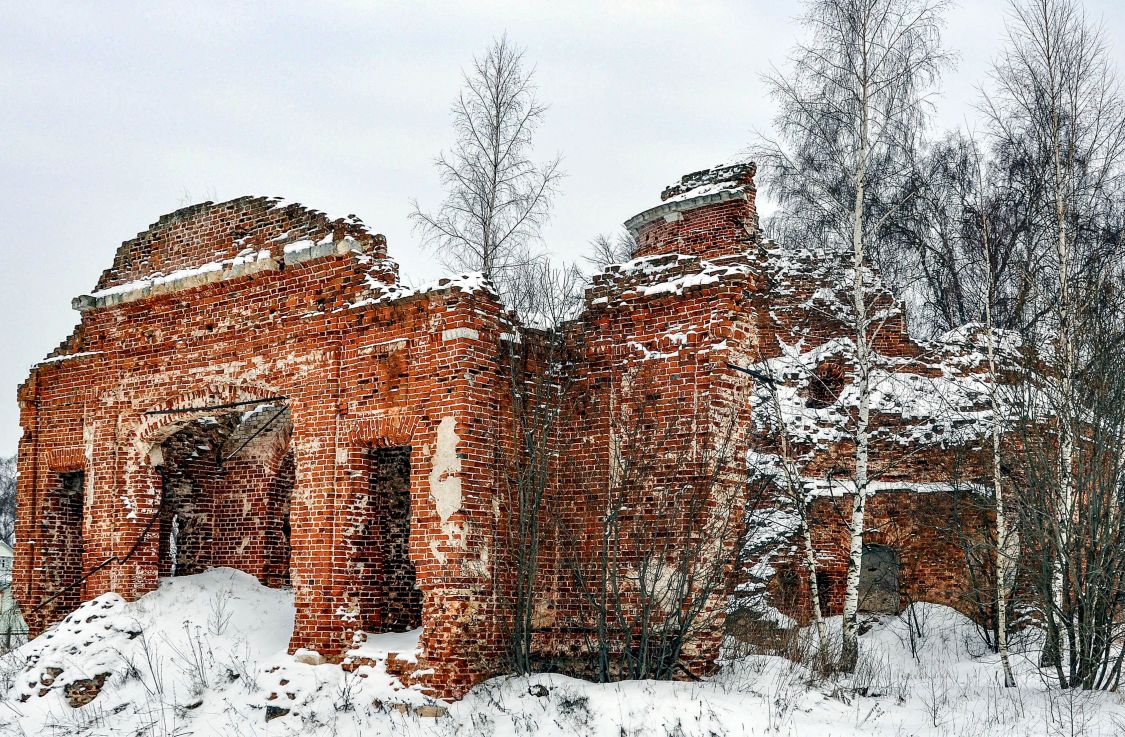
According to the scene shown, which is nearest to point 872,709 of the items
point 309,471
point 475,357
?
point 475,357

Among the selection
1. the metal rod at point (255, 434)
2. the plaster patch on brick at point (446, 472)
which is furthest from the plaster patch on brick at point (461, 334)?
the metal rod at point (255, 434)

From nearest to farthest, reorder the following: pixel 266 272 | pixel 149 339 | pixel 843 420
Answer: pixel 266 272
pixel 149 339
pixel 843 420

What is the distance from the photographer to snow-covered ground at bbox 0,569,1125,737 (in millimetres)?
7270

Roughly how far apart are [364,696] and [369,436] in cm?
226

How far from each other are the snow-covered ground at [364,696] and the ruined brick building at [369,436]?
387mm

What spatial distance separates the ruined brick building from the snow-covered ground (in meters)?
0.39

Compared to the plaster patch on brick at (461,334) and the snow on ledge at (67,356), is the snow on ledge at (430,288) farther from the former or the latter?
the snow on ledge at (67,356)

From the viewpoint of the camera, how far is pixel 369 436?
8875 millimetres

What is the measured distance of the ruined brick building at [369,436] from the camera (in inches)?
326

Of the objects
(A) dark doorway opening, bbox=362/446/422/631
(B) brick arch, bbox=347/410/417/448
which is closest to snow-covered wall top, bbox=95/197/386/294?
(B) brick arch, bbox=347/410/417/448

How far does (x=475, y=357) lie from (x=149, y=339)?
4.34 meters

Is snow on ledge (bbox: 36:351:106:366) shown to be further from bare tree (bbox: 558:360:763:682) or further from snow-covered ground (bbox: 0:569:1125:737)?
bare tree (bbox: 558:360:763:682)

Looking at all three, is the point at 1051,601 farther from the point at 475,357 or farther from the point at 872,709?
the point at 475,357

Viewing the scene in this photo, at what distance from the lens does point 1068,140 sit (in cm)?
1234
